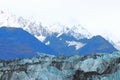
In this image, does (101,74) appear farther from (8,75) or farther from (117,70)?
(8,75)

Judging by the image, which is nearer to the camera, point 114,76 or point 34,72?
point 114,76

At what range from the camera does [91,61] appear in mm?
111125

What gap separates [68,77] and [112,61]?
40.1ft

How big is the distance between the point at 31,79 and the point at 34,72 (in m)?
4.34

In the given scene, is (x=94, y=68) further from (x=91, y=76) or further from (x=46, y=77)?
(x=46, y=77)

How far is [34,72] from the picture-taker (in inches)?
4198

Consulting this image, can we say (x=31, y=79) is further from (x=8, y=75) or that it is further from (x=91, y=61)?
(x=91, y=61)

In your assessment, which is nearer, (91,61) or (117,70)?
(117,70)

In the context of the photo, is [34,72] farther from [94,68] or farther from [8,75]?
[94,68]

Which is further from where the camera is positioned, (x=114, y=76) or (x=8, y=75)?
(x=8, y=75)

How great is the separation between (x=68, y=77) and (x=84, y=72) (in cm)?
443

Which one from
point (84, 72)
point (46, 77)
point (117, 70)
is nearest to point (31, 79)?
point (46, 77)

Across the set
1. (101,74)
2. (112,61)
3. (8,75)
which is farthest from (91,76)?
(8,75)

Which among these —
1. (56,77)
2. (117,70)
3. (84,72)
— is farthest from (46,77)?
(117,70)
